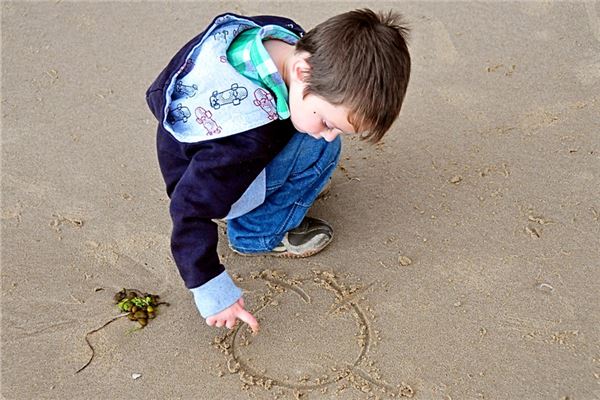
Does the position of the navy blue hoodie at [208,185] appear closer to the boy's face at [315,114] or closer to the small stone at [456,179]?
the boy's face at [315,114]

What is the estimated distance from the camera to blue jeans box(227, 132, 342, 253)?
2514 mm

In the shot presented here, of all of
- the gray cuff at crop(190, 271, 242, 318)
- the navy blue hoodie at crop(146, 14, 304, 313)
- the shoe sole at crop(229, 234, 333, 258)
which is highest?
the navy blue hoodie at crop(146, 14, 304, 313)

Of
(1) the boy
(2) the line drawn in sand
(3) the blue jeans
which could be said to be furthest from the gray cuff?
(3) the blue jeans

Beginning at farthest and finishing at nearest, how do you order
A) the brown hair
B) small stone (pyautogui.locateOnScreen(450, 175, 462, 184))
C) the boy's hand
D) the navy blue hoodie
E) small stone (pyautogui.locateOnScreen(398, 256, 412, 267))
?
1. small stone (pyautogui.locateOnScreen(450, 175, 462, 184))
2. small stone (pyautogui.locateOnScreen(398, 256, 412, 267))
3. the boy's hand
4. the navy blue hoodie
5. the brown hair

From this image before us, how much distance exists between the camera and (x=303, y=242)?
269 cm

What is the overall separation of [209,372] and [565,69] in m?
2.00

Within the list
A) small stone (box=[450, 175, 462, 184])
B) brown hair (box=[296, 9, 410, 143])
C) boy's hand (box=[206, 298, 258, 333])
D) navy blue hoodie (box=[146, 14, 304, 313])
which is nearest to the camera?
brown hair (box=[296, 9, 410, 143])

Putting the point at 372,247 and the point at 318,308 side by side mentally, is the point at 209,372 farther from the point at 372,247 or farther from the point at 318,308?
the point at 372,247

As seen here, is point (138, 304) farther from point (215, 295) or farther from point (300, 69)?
point (300, 69)

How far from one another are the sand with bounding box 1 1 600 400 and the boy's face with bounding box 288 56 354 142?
63 cm

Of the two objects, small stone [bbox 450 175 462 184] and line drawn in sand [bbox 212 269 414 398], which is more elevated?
small stone [bbox 450 175 462 184]

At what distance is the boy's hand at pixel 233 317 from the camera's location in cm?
232

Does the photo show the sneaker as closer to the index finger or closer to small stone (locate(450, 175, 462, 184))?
the index finger

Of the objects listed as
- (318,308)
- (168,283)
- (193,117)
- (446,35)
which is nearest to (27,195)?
(168,283)
